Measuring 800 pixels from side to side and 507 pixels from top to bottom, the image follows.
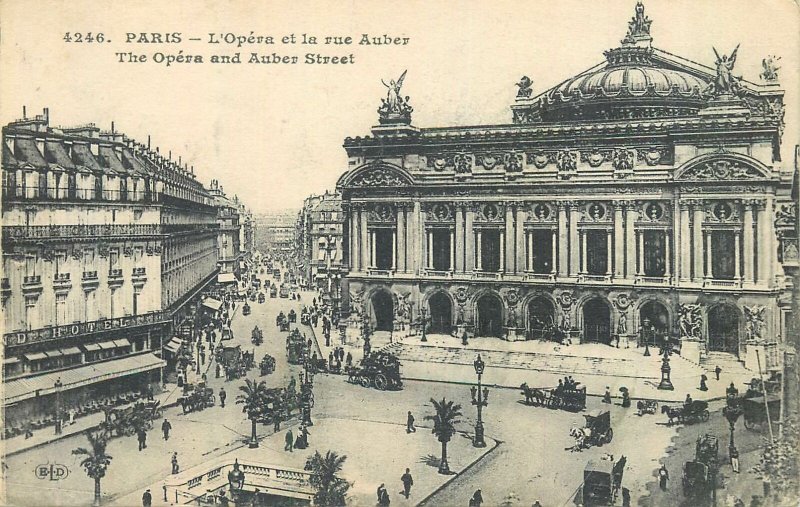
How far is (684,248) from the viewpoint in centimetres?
2055

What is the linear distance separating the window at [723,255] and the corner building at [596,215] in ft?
0.13

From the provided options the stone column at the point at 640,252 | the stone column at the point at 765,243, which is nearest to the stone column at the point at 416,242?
the stone column at the point at 640,252

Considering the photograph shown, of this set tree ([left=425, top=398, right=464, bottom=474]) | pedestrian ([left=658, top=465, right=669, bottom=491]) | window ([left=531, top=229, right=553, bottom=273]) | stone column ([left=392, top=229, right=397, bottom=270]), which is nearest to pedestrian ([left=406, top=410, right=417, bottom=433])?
tree ([left=425, top=398, right=464, bottom=474])

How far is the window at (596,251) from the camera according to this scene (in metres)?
22.1

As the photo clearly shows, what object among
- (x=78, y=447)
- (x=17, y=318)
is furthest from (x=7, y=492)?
(x=17, y=318)

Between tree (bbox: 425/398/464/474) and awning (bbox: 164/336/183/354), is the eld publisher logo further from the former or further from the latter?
tree (bbox: 425/398/464/474)

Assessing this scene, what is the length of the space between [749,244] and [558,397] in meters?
6.61

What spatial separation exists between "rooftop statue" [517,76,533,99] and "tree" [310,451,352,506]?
9.35 metres

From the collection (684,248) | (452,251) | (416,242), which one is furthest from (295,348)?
(684,248)

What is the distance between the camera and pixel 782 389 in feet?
54.6

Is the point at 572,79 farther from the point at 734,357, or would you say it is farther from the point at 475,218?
the point at 734,357

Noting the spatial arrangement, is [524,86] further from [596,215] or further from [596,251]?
[596,251]

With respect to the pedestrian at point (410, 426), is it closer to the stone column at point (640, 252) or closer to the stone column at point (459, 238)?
the stone column at point (459, 238)

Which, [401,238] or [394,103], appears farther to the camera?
[401,238]
